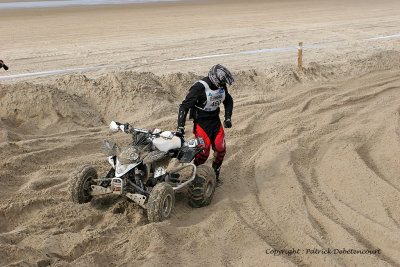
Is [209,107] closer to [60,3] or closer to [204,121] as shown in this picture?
[204,121]

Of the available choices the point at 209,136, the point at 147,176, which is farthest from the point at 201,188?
the point at 209,136

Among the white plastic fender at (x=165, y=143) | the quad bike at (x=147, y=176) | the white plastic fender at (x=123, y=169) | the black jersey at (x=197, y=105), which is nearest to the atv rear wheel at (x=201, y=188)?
the quad bike at (x=147, y=176)

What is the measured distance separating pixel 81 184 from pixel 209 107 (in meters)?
2.25

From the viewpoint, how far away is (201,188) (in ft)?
22.2

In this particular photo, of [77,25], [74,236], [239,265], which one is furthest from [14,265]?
[77,25]

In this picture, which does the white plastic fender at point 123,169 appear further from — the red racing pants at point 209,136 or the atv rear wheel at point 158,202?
the red racing pants at point 209,136

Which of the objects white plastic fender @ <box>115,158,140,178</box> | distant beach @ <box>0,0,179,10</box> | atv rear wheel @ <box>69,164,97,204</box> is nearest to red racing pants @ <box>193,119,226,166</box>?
white plastic fender @ <box>115,158,140,178</box>

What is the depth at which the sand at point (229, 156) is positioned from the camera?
5.73 m

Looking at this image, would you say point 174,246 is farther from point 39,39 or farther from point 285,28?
point 285,28

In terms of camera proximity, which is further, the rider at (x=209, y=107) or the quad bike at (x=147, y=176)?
the rider at (x=209, y=107)

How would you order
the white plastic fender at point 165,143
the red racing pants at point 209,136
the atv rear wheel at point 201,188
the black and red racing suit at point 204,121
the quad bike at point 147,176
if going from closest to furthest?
the quad bike at point 147,176, the white plastic fender at point 165,143, the atv rear wheel at point 201,188, the black and red racing suit at point 204,121, the red racing pants at point 209,136

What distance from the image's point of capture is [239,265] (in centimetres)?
552

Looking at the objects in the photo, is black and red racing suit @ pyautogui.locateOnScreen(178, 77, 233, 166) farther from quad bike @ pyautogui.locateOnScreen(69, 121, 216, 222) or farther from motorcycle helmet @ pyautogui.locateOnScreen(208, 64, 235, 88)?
quad bike @ pyautogui.locateOnScreen(69, 121, 216, 222)

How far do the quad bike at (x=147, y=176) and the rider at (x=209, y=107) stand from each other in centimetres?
52
